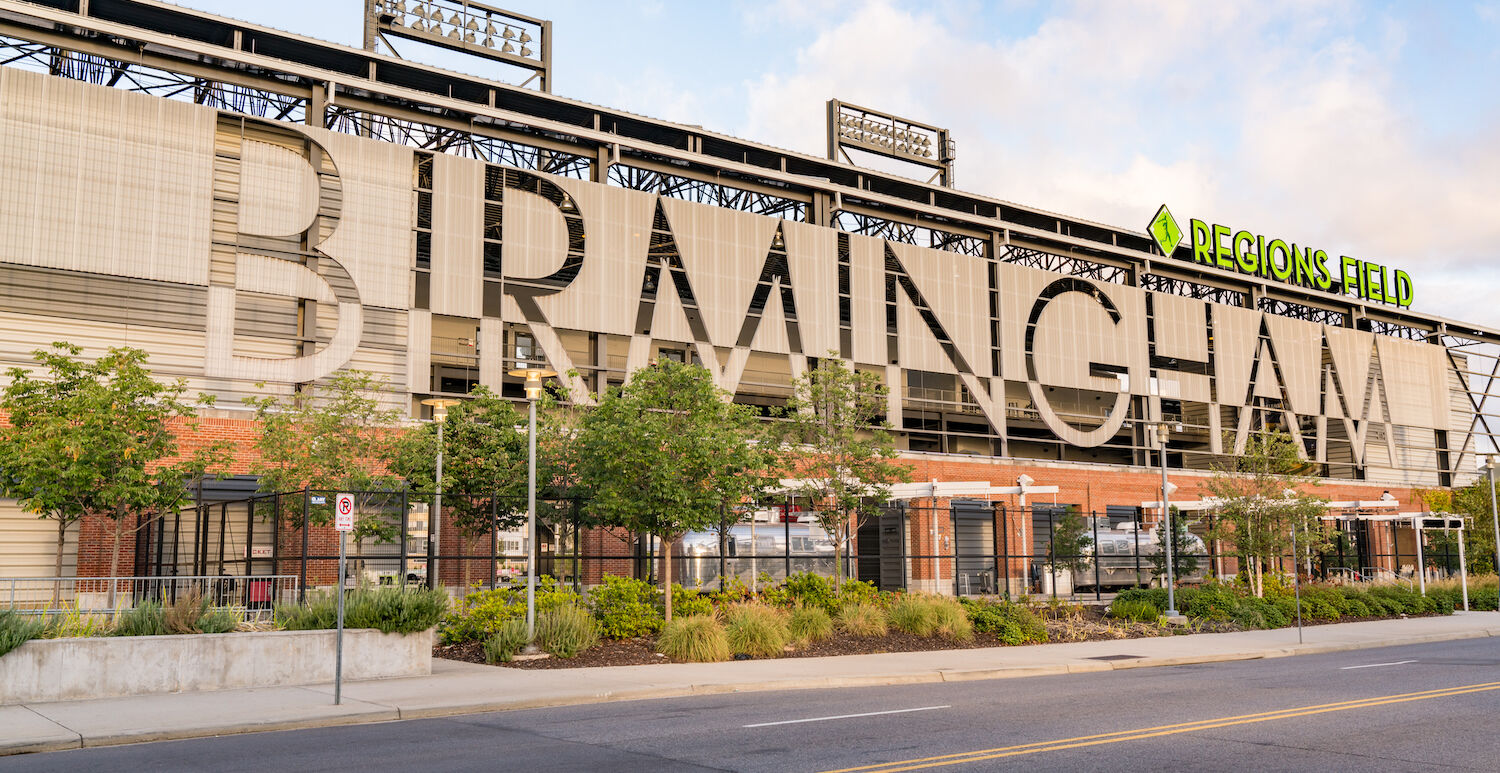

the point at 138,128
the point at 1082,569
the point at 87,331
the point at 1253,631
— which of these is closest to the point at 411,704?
the point at 1253,631

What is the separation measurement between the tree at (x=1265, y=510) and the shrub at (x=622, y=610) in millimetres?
21900

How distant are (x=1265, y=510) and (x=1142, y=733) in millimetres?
28265

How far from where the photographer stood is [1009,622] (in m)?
28.0

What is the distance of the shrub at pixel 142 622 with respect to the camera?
Result: 18.0 meters

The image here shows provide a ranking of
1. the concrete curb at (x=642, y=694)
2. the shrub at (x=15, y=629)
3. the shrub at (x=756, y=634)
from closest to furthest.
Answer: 1. the concrete curb at (x=642, y=694)
2. the shrub at (x=15, y=629)
3. the shrub at (x=756, y=634)

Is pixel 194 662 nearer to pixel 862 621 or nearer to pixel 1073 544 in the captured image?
pixel 862 621

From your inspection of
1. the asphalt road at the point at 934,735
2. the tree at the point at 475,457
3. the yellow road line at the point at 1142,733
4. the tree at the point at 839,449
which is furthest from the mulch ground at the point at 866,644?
the tree at the point at 475,457

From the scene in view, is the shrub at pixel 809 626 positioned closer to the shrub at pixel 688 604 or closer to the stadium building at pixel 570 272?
the shrub at pixel 688 604

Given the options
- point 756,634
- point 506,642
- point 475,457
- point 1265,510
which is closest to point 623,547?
point 475,457

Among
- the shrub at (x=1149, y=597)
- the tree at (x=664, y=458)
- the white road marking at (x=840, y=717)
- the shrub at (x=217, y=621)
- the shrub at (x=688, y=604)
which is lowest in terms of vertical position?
the white road marking at (x=840, y=717)

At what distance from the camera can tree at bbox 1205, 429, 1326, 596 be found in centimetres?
3719

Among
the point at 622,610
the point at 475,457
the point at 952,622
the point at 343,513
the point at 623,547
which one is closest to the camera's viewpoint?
the point at 343,513

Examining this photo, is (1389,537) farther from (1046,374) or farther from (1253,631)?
(1253,631)

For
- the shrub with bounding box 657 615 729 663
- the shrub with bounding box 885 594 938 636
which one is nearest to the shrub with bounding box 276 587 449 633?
the shrub with bounding box 657 615 729 663
